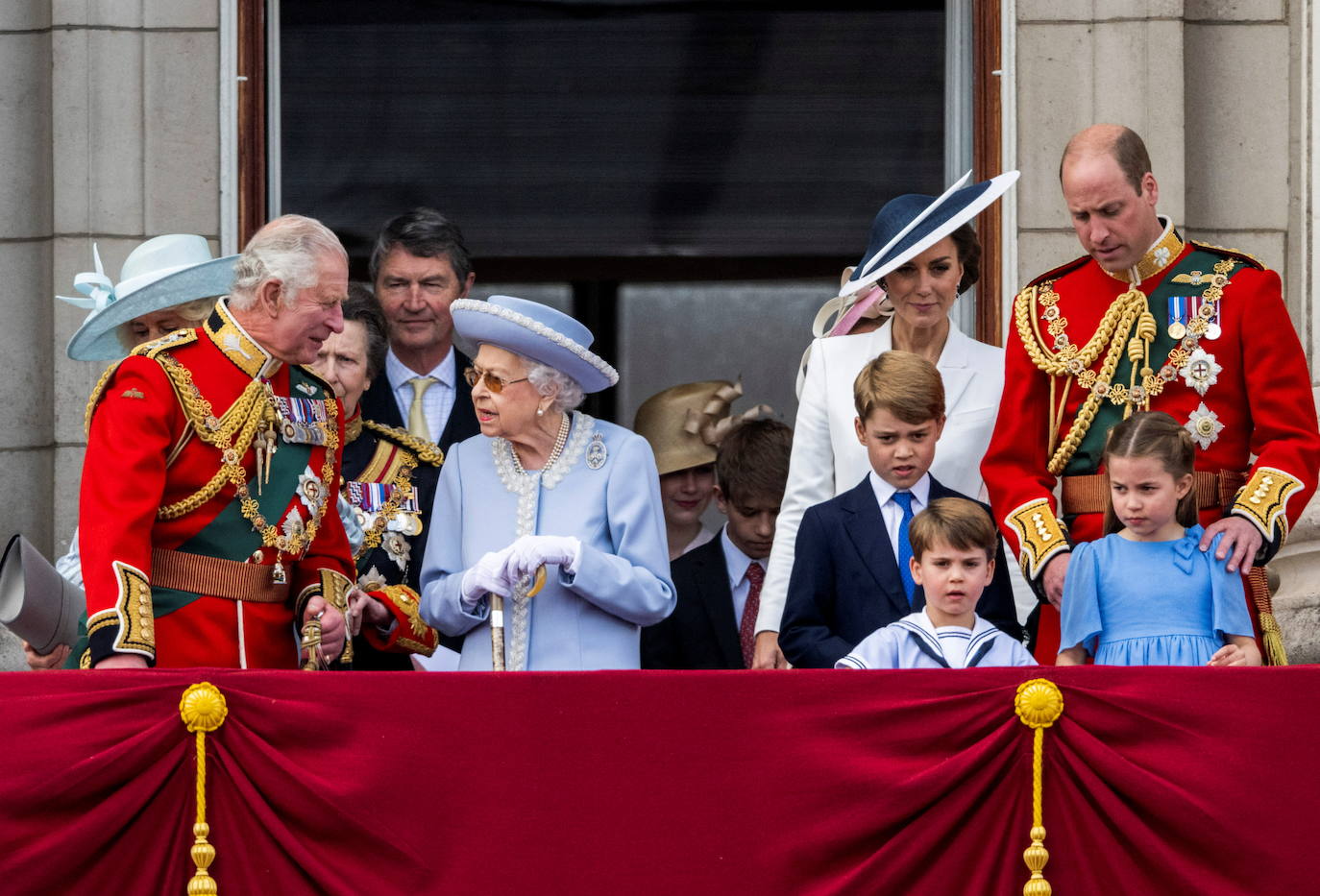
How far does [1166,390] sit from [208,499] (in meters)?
1.97

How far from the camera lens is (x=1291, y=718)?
405 centimetres

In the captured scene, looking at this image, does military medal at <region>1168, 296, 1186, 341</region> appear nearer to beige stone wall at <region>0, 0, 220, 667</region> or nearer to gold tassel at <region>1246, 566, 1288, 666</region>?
gold tassel at <region>1246, 566, 1288, 666</region>

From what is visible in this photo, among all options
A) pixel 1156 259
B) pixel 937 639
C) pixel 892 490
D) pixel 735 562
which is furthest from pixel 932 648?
pixel 735 562

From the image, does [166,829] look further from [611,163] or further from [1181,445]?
[611,163]

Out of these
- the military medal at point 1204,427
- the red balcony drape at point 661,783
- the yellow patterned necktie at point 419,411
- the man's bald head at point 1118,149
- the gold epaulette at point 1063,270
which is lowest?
the red balcony drape at point 661,783

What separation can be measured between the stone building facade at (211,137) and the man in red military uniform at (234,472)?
84.4 inches

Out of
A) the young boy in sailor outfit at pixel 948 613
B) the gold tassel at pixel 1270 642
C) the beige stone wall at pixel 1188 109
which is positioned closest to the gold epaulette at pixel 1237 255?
the gold tassel at pixel 1270 642

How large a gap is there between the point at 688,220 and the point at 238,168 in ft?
5.34

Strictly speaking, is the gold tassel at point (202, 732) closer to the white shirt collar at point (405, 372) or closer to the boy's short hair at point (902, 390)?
the boy's short hair at point (902, 390)

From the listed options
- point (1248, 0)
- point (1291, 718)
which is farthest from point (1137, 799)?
point (1248, 0)

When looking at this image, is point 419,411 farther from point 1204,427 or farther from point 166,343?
point 1204,427

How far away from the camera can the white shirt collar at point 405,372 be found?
5.99 m

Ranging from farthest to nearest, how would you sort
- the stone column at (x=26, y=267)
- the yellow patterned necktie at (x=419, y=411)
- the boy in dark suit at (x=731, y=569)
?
the stone column at (x=26, y=267) → the yellow patterned necktie at (x=419, y=411) → the boy in dark suit at (x=731, y=569)

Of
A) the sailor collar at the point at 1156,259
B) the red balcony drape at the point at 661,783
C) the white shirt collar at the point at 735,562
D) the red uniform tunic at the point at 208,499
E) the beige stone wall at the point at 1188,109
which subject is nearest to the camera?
the red balcony drape at the point at 661,783
